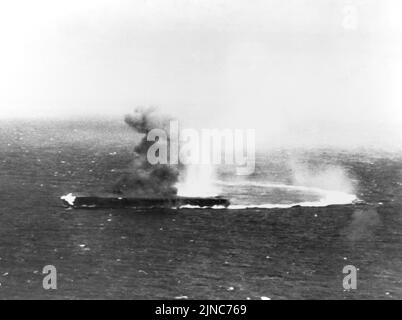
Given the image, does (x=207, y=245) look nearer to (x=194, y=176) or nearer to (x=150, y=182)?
(x=150, y=182)

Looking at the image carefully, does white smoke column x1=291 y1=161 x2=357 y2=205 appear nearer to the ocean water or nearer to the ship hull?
the ocean water

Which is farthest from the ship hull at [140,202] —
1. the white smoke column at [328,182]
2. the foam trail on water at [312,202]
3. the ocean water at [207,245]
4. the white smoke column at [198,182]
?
the white smoke column at [328,182]

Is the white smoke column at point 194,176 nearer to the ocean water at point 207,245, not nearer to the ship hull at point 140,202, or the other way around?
the ocean water at point 207,245

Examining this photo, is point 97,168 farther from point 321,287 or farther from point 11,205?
point 321,287

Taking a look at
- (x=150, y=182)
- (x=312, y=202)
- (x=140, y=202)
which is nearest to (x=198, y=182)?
(x=150, y=182)

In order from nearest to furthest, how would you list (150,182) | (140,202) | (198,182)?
(140,202) < (150,182) < (198,182)

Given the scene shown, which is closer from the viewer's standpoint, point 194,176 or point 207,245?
point 207,245

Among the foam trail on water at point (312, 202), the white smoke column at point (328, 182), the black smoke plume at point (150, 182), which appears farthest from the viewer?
the white smoke column at point (328, 182)
